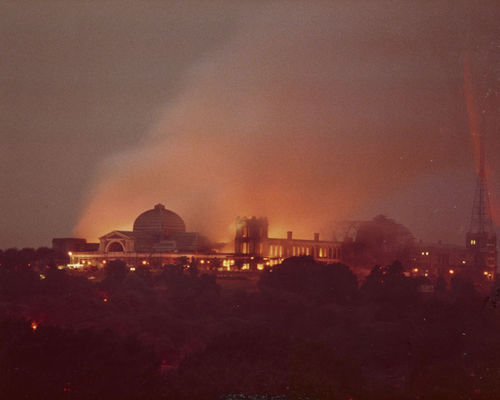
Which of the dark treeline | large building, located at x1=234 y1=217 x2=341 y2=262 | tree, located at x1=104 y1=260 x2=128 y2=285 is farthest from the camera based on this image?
large building, located at x1=234 y1=217 x2=341 y2=262

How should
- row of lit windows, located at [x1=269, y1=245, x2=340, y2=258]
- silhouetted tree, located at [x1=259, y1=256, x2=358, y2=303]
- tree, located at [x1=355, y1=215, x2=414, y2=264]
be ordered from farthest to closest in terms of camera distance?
row of lit windows, located at [x1=269, y1=245, x2=340, y2=258], tree, located at [x1=355, y1=215, x2=414, y2=264], silhouetted tree, located at [x1=259, y1=256, x2=358, y2=303]

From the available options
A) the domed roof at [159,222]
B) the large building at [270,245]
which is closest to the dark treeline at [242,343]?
the large building at [270,245]

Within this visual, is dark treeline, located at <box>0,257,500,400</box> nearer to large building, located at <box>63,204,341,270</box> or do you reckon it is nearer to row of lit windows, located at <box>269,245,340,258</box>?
large building, located at <box>63,204,341,270</box>

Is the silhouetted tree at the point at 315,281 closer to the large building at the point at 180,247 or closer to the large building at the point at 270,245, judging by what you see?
the large building at the point at 180,247

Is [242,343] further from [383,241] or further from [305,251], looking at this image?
[305,251]

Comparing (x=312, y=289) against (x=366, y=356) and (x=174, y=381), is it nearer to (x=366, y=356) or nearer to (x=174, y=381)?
(x=366, y=356)

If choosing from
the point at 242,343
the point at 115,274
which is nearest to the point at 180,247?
the point at 115,274

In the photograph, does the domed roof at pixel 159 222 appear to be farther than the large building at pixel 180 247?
Yes

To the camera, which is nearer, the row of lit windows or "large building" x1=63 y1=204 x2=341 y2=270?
"large building" x1=63 y1=204 x2=341 y2=270

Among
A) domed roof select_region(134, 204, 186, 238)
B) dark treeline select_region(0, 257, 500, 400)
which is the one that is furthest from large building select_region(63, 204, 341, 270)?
dark treeline select_region(0, 257, 500, 400)
